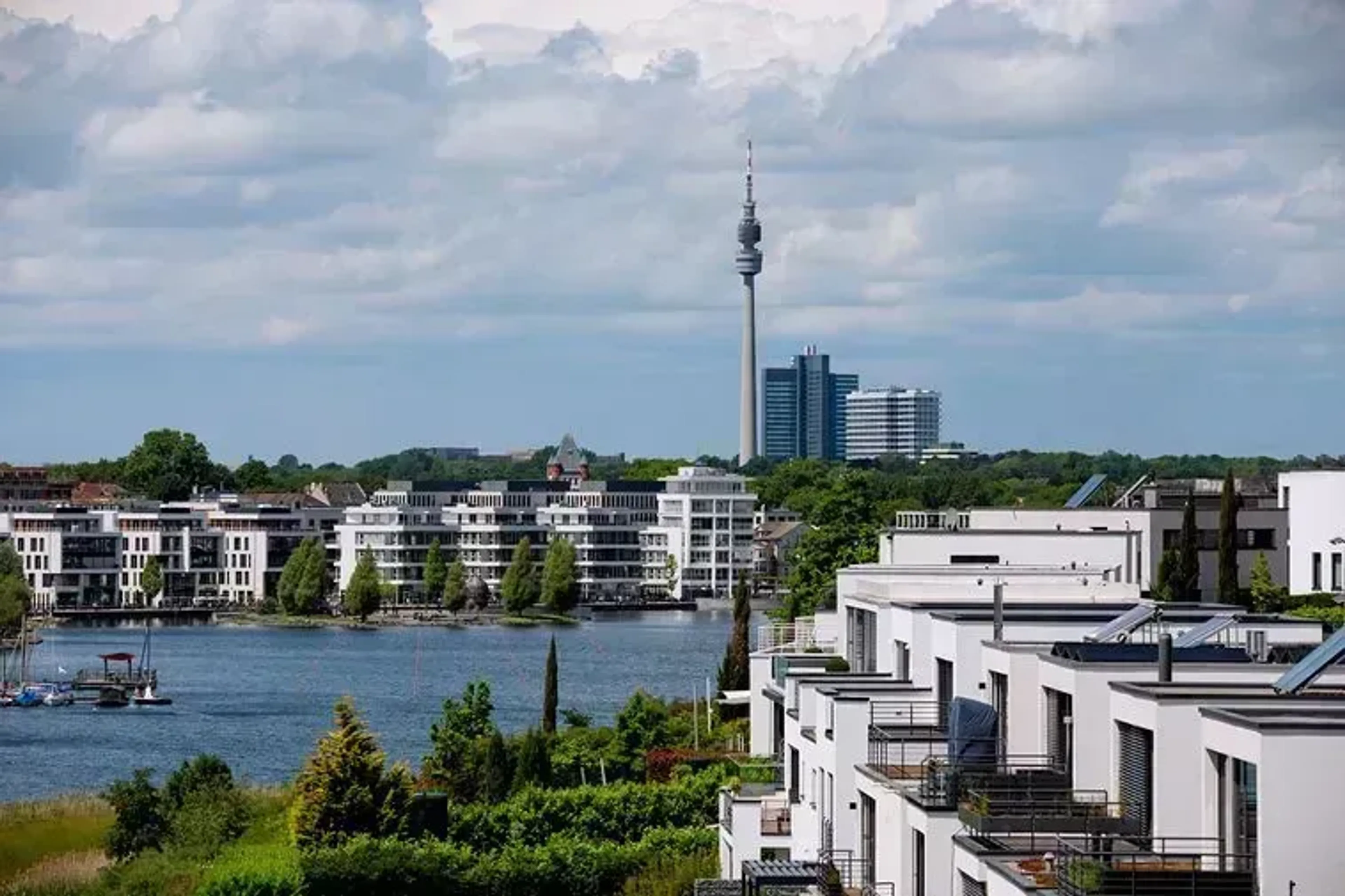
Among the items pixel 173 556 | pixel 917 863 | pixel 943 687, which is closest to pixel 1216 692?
pixel 917 863

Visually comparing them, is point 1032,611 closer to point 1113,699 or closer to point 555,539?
point 1113,699

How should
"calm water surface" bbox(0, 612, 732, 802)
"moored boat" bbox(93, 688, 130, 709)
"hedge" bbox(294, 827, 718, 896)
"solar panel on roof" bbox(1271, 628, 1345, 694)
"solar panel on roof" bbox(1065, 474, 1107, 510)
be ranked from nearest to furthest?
"solar panel on roof" bbox(1271, 628, 1345, 694) < "hedge" bbox(294, 827, 718, 896) < "solar panel on roof" bbox(1065, 474, 1107, 510) < "calm water surface" bbox(0, 612, 732, 802) < "moored boat" bbox(93, 688, 130, 709)

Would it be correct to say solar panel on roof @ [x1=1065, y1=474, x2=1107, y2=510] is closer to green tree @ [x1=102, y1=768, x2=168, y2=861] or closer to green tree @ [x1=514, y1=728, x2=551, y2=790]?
green tree @ [x1=514, y1=728, x2=551, y2=790]

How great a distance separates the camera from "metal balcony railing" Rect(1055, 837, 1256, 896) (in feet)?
36.9

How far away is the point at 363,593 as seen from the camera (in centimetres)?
13062

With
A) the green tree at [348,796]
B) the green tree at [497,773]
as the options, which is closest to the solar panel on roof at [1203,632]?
the green tree at [348,796]

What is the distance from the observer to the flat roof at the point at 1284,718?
10883mm

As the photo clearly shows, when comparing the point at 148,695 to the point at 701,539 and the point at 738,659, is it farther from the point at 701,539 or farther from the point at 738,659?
the point at 701,539

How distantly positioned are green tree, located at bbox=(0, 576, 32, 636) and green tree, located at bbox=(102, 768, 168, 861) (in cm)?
6761

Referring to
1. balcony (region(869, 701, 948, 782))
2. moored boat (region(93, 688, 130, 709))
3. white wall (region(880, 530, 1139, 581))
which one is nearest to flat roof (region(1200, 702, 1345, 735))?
balcony (region(869, 701, 948, 782))

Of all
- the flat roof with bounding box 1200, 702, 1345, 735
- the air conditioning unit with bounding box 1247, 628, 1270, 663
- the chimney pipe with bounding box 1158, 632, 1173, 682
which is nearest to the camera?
the flat roof with bounding box 1200, 702, 1345, 735

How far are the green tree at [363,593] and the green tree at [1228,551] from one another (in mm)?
94086

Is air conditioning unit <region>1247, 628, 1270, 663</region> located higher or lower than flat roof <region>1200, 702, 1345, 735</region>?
higher

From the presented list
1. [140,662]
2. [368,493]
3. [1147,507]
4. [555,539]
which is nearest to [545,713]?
[1147,507]
